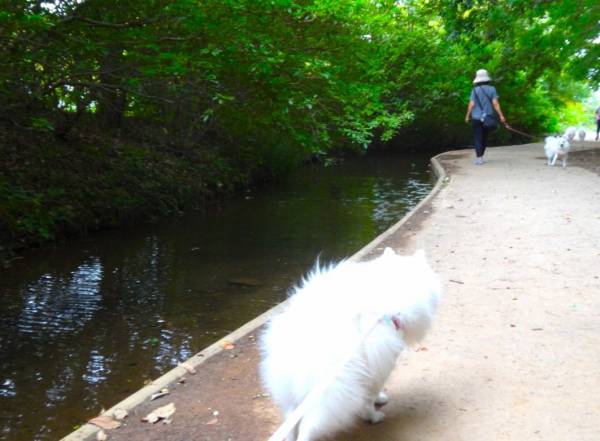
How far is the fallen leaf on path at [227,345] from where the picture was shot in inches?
201

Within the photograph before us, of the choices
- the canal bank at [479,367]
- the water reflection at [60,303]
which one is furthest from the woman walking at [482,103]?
the water reflection at [60,303]

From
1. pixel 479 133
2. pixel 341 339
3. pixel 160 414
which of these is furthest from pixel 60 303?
pixel 479 133

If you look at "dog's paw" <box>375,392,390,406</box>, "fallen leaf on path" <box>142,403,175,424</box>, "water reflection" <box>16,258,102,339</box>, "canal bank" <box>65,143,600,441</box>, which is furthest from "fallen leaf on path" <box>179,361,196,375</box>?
"water reflection" <box>16,258,102,339</box>

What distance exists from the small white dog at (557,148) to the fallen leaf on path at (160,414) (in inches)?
644

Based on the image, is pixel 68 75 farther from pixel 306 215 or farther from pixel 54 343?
pixel 306 215

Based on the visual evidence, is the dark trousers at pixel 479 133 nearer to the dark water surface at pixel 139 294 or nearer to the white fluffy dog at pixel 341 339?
the dark water surface at pixel 139 294

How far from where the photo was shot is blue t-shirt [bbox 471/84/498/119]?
16.8 meters

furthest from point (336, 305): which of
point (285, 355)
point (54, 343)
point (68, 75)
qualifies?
point (68, 75)

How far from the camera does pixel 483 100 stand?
55.3 feet

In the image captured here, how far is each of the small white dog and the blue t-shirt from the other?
2673mm

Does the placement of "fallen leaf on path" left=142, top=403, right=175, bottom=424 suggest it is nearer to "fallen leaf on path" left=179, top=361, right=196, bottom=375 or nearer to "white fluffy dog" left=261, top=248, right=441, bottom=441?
"fallen leaf on path" left=179, top=361, right=196, bottom=375

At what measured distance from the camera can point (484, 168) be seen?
1811cm

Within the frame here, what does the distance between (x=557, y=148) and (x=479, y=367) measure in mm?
15424

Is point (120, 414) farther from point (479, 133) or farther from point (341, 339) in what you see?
point (479, 133)
